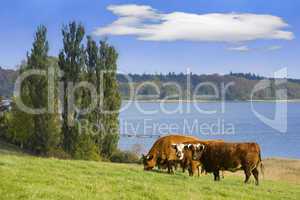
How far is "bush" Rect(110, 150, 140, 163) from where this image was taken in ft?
164

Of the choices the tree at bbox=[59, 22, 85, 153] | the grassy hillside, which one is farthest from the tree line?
the grassy hillside

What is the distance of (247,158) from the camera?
18.3m

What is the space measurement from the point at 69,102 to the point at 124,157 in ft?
29.2

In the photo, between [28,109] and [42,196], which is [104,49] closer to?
[28,109]

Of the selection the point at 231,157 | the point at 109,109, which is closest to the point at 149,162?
the point at 231,157

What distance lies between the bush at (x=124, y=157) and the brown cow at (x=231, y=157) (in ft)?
100

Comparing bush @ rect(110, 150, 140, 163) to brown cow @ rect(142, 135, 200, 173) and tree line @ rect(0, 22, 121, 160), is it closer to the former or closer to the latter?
tree line @ rect(0, 22, 121, 160)

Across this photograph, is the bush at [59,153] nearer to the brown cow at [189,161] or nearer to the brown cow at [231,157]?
the brown cow at [189,161]

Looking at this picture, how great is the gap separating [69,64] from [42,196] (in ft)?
131

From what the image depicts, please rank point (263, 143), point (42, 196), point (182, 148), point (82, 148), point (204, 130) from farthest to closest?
point (204, 130) → point (263, 143) → point (82, 148) → point (182, 148) → point (42, 196)

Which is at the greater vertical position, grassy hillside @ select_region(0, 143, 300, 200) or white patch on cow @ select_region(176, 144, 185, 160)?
white patch on cow @ select_region(176, 144, 185, 160)

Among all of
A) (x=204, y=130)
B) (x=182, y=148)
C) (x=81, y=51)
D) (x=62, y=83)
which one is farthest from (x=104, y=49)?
(x=204, y=130)

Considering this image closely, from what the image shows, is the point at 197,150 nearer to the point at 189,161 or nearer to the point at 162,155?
the point at 189,161

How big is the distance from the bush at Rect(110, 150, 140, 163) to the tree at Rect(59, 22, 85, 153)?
16.9 feet
